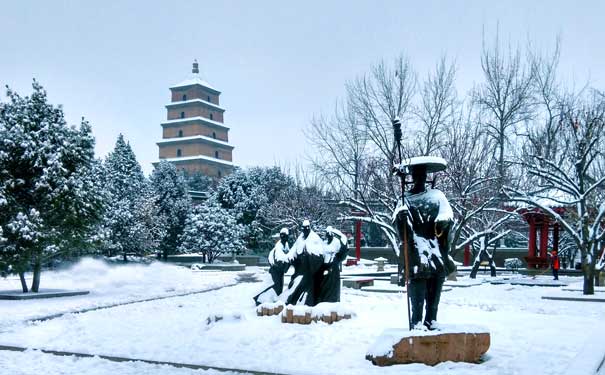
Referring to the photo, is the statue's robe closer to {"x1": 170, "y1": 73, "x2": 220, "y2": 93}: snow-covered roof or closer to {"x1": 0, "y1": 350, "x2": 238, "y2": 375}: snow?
{"x1": 0, "y1": 350, "x2": 238, "y2": 375}: snow

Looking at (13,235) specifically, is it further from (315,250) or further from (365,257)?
(365,257)

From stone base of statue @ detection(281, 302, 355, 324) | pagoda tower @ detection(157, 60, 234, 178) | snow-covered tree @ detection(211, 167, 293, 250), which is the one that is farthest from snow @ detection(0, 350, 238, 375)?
pagoda tower @ detection(157, 60, 234, 178)

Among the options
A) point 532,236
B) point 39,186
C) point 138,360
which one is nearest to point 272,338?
point 138,360

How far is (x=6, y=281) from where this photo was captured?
74.2 feet

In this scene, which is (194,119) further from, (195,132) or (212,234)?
(212,234)

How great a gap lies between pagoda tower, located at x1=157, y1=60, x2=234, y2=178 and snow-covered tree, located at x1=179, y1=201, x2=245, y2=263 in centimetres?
3385

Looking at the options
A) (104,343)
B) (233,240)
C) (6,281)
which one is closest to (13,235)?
(6,281)

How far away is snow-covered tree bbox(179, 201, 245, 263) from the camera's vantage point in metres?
39.3

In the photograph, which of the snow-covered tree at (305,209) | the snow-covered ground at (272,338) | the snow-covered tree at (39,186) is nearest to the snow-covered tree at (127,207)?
the snow-covered tree at (305,209)

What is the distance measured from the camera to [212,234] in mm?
39438

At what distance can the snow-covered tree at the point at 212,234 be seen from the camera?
39263 millimetres

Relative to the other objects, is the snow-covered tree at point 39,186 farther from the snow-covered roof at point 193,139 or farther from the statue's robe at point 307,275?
the snow-covered roof at point 193,139

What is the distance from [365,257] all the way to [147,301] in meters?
32.1

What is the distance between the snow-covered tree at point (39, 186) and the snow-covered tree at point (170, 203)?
23.3 metres
